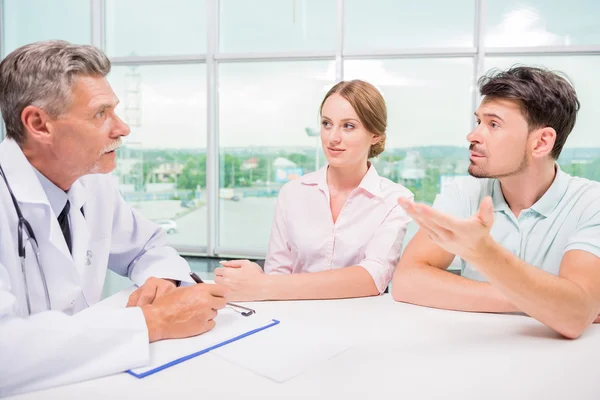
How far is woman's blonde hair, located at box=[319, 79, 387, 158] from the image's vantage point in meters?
1.98

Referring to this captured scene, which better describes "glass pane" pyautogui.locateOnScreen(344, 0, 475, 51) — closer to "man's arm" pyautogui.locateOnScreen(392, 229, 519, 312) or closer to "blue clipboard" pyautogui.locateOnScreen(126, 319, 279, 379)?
"man's arm" pyautogui.locateOnScreen(392, 229, 519, 312)

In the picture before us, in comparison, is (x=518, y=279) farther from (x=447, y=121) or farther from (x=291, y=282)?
(x=447, y=121)

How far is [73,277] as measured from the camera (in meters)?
1.33

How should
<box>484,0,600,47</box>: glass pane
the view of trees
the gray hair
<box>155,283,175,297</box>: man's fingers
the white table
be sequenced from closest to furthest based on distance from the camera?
1. the white table
2. the gray hair
3. <box>155,283,175,297</box>: man's fingers
4. <box>484,0,600,47</box>: glass pane
5. the view of trees

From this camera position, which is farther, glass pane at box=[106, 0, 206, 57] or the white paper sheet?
glass pane at box=[106, 0, 206, 57]

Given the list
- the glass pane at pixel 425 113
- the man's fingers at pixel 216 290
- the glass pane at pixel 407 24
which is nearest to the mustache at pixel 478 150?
the man's fingers at pixel 216 290

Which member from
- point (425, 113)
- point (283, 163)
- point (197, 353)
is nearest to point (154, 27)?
point (283, 163)

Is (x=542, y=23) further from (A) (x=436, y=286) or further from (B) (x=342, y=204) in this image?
(A) (x=436, y=286)

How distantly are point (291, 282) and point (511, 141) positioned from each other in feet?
2.80

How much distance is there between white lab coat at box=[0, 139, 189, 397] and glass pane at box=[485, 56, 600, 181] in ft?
13.2

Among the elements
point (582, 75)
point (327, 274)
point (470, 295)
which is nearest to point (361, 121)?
point (327, 274)

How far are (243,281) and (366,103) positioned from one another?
38.6 inches

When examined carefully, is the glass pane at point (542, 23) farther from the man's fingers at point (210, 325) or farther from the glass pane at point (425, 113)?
the man's fingers at point (210, 325)

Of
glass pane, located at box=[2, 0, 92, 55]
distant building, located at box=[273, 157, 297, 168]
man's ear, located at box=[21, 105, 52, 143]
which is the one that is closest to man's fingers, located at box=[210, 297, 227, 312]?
man's ear, located at box=[21, 105, 52, 143]
